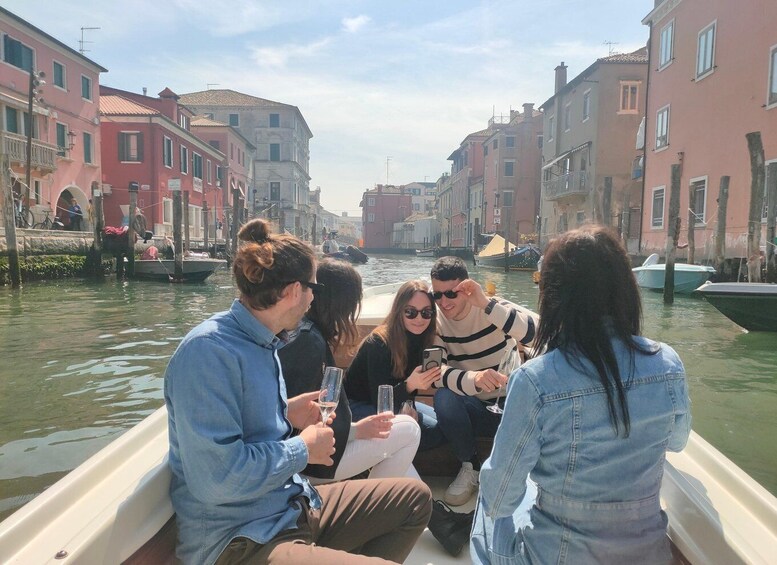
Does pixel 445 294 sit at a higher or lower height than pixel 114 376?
higher

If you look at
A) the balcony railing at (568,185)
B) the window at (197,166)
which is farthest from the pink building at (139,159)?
the balcony railing at (568,185)

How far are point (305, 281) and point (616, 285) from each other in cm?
81

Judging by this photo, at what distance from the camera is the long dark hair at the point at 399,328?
271 cm

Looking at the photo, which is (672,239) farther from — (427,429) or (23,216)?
(23,216)

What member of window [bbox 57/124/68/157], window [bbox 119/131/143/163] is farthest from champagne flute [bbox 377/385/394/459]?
window [bbox 119/131/143/163]

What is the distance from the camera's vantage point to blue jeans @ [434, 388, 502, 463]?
2.72 metres

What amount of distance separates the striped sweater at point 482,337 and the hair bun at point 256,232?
1.42 meters

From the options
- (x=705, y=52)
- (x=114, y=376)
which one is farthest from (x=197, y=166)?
(x=114, y=376)

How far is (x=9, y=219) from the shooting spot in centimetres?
1371

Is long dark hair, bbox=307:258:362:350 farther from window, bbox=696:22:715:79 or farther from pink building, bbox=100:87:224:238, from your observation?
pink building, bbox=100:87:224:238

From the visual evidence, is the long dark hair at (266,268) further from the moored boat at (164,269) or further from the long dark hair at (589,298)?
the moored boat at (164,269)

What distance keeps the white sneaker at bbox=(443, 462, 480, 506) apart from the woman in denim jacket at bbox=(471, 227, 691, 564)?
1.29 m

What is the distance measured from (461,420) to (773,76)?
14633mm

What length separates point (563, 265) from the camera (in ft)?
4.61
